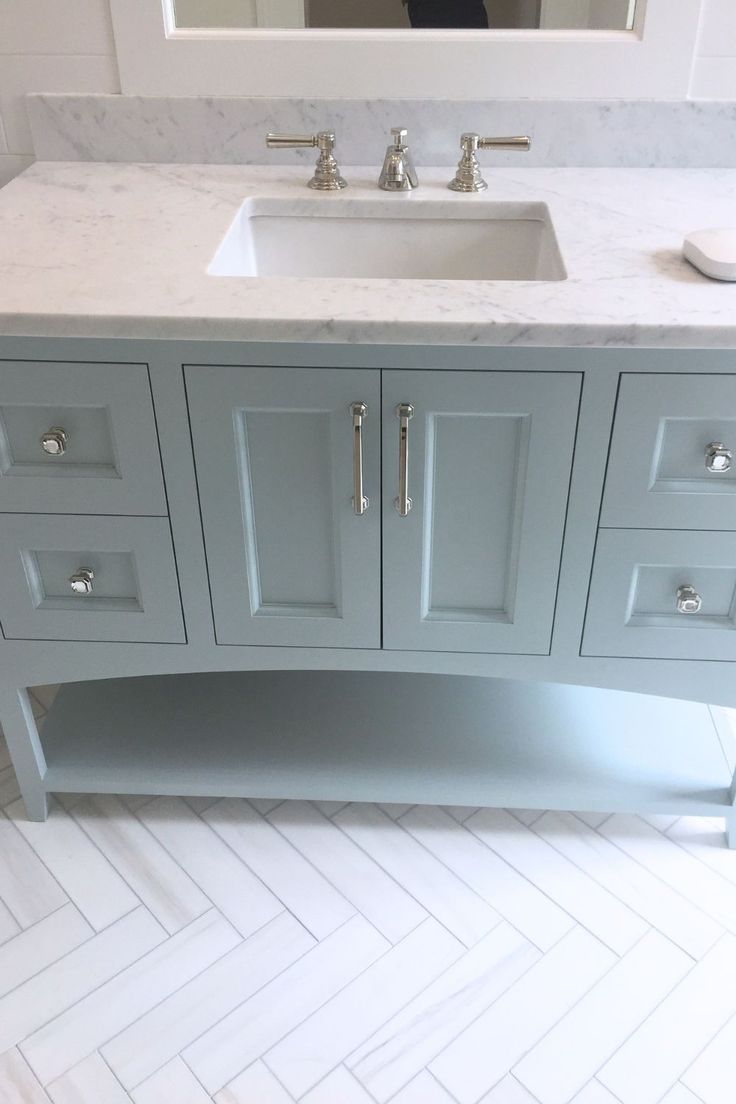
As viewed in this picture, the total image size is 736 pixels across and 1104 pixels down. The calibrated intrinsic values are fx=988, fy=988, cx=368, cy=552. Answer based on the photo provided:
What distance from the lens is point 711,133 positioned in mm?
1447

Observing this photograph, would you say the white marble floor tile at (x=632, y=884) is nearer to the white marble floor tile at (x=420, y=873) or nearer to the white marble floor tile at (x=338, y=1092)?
the white marble floor tile at (x=420, y=873)

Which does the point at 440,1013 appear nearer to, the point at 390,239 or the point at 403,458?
the point at 403,458

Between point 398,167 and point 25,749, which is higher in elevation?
point 398,167

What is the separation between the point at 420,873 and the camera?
58.2 inches

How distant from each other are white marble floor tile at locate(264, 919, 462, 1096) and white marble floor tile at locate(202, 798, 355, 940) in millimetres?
97

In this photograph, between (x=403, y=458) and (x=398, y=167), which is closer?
(x=403, y=458)

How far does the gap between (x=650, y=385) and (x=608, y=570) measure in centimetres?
25

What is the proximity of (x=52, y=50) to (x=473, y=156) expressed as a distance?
0.64m

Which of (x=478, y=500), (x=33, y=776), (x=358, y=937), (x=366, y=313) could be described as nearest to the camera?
(x=366, y=313)

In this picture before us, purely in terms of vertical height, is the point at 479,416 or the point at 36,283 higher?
the point at 36,283

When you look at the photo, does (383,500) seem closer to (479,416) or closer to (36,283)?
(479,416)

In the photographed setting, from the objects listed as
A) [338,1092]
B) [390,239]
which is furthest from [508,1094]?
[390,239]

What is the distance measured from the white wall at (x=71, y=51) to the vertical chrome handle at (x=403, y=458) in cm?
73

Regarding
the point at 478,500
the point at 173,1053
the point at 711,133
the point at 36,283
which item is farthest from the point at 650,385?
the point at 173,1053
